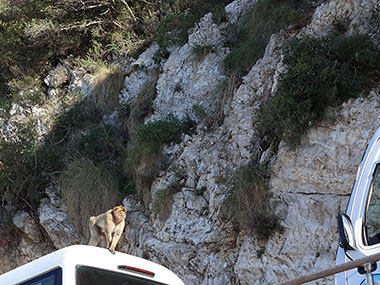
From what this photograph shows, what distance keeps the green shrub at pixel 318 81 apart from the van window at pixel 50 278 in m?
4.94

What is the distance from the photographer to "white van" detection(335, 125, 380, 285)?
4.36m

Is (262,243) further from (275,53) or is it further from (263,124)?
(275,53)

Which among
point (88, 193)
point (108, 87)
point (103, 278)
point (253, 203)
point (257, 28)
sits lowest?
point (253, 203)

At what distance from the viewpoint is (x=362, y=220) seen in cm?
457

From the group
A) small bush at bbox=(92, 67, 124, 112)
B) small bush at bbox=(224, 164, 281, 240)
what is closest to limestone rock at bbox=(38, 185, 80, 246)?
small bush at bbox=(92, 67, 124, 112)

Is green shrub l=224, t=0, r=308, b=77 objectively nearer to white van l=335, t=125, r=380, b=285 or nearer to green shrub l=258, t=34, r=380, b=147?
green shrub l=258, t=34, r=380, b=147

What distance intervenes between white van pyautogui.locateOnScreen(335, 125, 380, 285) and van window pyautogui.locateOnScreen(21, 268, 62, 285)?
7.19 ft

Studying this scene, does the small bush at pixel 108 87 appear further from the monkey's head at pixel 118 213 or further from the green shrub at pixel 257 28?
the monkey's head at pixel 118 213

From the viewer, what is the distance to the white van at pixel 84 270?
459 cm

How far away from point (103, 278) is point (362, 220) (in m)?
2.16

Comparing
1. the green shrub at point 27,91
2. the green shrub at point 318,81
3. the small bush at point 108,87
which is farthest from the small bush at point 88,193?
the green shrub at point 27,91

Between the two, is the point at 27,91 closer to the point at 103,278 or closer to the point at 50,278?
the point at 103,278

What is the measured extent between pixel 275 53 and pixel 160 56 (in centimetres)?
416

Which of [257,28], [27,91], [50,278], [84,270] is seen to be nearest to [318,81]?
[257,28]
